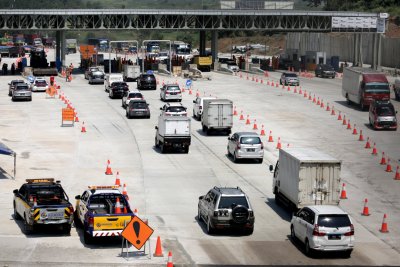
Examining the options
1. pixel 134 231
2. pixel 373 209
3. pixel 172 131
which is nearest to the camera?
pixel 134 231

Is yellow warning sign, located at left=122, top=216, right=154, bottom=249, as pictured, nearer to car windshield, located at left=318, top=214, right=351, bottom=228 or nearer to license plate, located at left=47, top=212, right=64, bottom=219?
license plate, located at left=47, top=212, right=64, bottom=219

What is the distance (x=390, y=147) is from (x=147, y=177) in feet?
60.0

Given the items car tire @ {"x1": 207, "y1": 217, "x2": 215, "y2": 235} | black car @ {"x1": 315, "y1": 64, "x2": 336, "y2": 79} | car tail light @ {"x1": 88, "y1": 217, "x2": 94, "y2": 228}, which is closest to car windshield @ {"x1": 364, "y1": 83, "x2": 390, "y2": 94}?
black car @ {"x1": 315, "y1": 64, "x2": 336, "y2": 79}

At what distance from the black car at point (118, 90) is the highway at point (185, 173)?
72 cm

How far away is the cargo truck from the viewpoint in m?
70.0

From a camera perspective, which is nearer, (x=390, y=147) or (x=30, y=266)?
(x=30, y=266)

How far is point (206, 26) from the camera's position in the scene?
5118 inches

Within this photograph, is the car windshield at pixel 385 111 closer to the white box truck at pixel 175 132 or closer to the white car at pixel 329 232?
the white box truck at pixel 175 132

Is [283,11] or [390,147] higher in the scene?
[283,11]

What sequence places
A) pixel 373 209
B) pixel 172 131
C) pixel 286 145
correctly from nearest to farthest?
pixel 373 209, pixel 172 131, pixel 286 145

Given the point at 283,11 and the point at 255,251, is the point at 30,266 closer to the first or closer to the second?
the point at 255,251

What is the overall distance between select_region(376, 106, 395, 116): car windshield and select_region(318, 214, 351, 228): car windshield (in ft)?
114

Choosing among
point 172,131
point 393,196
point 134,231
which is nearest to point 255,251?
point 134,231

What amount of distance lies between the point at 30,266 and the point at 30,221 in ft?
11.9
